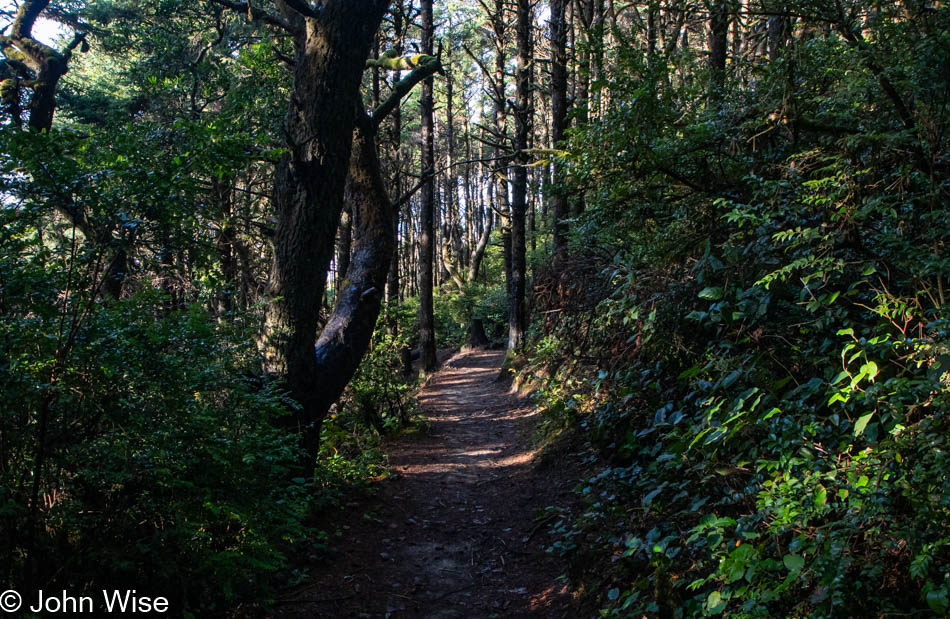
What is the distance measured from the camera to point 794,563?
8.08 feet

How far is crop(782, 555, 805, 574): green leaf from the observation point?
8.04 feet

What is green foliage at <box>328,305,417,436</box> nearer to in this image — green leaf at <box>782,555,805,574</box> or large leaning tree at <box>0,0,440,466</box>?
large leaning tree at <box>0,0,440,466</box>

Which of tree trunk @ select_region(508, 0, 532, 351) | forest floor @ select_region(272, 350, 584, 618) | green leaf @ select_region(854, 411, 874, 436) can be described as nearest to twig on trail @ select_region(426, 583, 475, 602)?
forest floor @ select_region(272, 350, 584, 618)

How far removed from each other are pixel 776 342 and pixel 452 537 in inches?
150

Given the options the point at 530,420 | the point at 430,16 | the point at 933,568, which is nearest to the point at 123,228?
the point at 933,568

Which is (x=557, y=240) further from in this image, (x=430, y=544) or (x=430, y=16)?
(x=430, y=544)

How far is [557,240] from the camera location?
496 inches

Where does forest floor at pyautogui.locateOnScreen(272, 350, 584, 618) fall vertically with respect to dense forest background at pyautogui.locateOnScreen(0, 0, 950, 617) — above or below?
below

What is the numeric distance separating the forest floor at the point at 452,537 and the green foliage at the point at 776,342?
1.89ft

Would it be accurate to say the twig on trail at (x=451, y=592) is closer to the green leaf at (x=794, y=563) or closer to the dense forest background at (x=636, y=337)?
the dense forest background at (x=636, y=337)

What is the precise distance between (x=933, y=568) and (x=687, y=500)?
5.58 ft

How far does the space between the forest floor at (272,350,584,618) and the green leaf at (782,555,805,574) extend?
195 cm

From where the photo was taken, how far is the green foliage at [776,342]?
8.32 ft

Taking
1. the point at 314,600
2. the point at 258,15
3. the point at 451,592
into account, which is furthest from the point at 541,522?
the point at 258,15
